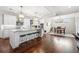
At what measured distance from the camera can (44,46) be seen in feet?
7.02

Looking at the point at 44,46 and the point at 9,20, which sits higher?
the point at 9,20

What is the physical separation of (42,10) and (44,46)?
0.87 meters

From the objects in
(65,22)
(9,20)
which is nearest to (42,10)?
(65,22)

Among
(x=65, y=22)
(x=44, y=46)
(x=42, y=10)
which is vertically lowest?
(x=44, y=46)

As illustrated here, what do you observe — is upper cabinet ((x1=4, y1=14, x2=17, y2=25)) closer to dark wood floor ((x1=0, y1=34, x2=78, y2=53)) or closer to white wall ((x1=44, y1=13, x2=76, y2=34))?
dark wood floor ((x1=0, y1=34, x2=78, y2=53))

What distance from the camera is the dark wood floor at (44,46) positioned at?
6.66 feet

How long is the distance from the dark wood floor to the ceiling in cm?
62

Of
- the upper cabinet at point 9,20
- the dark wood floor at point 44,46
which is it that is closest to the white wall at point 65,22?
the dark wood floor at point 44,46

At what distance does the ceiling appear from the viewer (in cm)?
204

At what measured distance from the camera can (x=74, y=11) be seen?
2.06 metres

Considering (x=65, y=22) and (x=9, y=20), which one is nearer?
(x=9, y=20)

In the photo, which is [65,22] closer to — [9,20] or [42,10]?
[42,10]

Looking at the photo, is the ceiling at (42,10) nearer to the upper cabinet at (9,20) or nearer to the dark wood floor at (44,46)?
the upper cabinet at (9,20)

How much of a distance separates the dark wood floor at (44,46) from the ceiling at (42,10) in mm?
622
